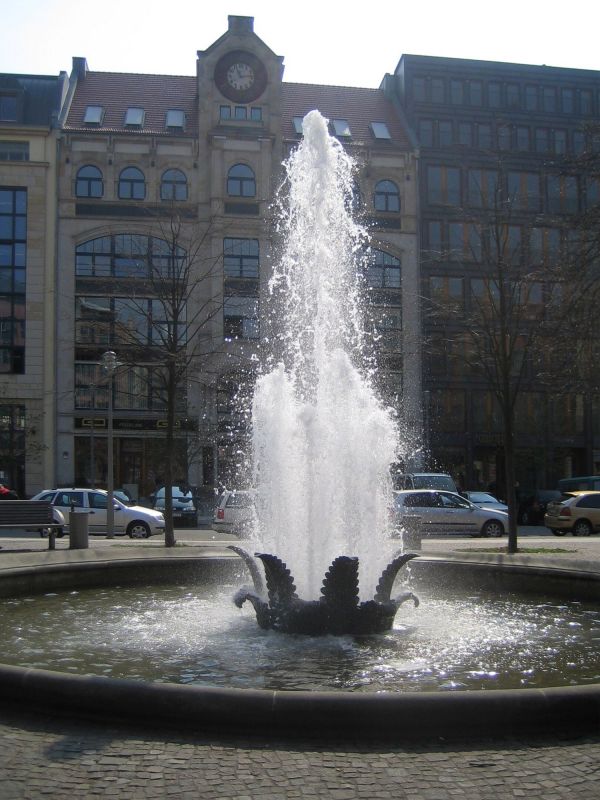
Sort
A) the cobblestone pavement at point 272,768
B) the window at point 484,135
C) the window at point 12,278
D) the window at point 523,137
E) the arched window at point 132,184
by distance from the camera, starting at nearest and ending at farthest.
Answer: the cobblestone pavement at point 272,768, the window at point 12,278, the arched window at point 132,184, the window at point 484,135, the window at point 523,137

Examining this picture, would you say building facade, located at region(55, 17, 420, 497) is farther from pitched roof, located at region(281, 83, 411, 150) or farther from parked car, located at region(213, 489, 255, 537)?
parked car, located at region(213, 489, 255, 537)

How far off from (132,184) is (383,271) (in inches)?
563

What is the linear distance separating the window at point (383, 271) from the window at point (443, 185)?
4.59m

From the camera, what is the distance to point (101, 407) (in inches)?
1752

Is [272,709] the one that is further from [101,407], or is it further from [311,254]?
[101,407]

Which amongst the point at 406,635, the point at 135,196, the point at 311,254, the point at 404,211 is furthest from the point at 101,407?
the point at 406,635

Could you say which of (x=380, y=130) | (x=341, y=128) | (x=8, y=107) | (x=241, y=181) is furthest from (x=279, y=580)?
(x=380, y=130)

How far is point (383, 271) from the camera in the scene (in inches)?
1900

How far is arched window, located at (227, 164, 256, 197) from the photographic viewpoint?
1831 inches

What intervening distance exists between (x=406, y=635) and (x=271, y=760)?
4078 mm

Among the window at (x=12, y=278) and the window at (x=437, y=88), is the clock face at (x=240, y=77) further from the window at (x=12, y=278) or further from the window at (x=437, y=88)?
the window at (x=12, y=278)

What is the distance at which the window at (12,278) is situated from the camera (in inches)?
1729

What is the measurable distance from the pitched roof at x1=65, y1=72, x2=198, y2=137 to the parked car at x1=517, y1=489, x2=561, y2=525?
25.9 meters

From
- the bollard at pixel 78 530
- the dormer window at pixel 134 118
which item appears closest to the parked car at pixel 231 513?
the bollard at pixel 78 530
